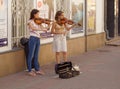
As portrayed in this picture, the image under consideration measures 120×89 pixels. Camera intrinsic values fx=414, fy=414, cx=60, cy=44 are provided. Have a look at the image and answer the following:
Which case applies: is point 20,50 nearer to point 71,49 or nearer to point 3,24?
point 3,24

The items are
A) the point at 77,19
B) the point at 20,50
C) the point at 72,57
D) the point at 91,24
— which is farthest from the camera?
the point at 91,24

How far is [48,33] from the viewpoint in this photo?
12680mm

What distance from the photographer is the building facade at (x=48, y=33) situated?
10492mm

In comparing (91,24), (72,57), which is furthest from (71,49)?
(91,24)

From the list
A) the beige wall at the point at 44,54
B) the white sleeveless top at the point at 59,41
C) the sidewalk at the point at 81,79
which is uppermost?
the white sleeveless top at the point at 59,41

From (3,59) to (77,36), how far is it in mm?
5394

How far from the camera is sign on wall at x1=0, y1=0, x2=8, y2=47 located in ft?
33.6

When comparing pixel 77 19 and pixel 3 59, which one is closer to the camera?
pixel 3 59

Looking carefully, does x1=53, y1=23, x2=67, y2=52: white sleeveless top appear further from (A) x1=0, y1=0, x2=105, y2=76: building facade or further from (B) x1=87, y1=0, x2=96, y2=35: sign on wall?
(B) x1=87, y1=0, x2=96, y2=35: sign on wall

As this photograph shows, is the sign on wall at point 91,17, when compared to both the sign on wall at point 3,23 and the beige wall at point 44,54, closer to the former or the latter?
the beige wall at point 44,54

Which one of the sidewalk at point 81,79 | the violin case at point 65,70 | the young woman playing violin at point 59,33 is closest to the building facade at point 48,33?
the sidewalk at point 81,79

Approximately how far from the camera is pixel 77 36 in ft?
50.0

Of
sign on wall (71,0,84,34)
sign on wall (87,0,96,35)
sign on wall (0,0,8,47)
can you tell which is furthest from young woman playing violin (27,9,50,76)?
sign on wall (87,0,96,35)

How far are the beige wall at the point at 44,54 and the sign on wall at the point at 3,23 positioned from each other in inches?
13.3
